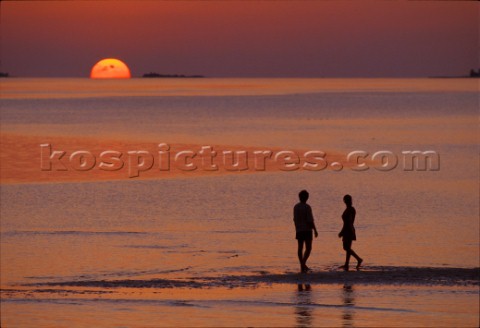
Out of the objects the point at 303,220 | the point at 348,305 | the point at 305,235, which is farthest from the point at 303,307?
the point at 305,235

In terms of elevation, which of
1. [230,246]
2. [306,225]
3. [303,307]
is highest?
[306,225]

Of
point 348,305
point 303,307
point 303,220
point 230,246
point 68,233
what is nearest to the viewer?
point 303,307

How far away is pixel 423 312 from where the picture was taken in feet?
48.1

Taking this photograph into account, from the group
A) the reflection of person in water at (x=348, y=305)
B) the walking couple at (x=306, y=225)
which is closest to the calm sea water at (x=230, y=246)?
the reflection of person in water at (x=348, y=305)

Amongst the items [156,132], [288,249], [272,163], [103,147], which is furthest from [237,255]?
[156,132]

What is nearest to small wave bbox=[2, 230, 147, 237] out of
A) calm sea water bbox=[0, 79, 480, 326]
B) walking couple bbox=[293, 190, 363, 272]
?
calm sea water bbox=[0, 79, 480, 326]

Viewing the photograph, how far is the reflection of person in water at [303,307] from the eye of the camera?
14.0m

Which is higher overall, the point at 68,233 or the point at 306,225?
the point at 306,225

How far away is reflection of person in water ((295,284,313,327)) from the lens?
13992 millimetres

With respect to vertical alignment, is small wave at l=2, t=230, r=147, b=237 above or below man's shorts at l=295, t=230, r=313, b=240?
above

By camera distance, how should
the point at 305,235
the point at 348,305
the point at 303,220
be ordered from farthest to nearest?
the point at 305,235, the point at 303,220, the point at 348,305

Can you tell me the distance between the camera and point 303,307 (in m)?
15.1

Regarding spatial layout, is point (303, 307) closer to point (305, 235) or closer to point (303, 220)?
point (303, 220)

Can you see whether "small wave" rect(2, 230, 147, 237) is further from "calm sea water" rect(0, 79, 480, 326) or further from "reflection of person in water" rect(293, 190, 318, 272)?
"reflection of person in water" rect(293, 190, 318, 272)
